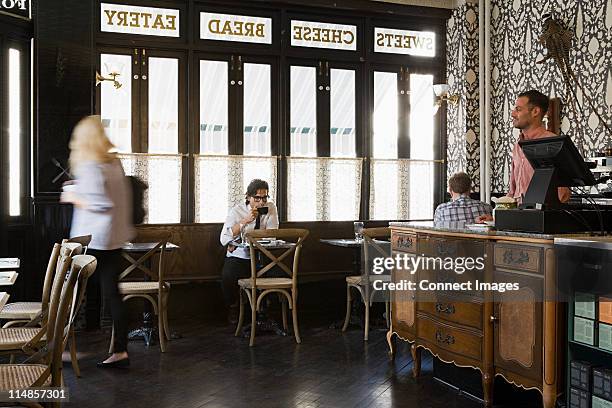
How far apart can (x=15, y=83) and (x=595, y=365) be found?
5.45 meters

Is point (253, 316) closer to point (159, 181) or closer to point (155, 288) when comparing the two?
point (155, 288)

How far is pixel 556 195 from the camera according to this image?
12.3 feet

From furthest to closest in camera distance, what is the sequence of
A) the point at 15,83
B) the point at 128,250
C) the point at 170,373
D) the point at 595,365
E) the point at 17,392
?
1. the point at 15,83
2. the point at 128,250
3. the point at 170,373
4. the point at 595,365
5. the point at 17,392

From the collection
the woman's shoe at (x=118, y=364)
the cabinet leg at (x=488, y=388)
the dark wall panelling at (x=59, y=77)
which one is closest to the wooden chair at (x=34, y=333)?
the woman's shoe at (x=118, y=364)

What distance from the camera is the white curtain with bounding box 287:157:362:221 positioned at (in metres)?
7.64

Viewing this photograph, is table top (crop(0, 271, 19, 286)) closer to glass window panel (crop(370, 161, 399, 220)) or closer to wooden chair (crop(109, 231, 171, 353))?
wooden chair (crop(109, 231, 171, 353))

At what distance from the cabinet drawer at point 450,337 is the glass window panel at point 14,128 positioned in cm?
396

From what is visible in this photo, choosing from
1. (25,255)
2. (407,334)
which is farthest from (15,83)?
(407,334)

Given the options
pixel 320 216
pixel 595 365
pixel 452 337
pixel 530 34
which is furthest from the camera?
pixel 320 216

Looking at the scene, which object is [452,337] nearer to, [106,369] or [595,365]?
[595,365]

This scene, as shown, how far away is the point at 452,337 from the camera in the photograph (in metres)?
4.28

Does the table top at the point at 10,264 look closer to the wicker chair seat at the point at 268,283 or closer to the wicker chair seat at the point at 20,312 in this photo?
the wicker chair seat at the point at 20,312

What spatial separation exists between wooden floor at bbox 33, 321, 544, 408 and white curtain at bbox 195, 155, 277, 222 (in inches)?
63.6

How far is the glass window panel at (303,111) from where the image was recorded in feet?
25.1
